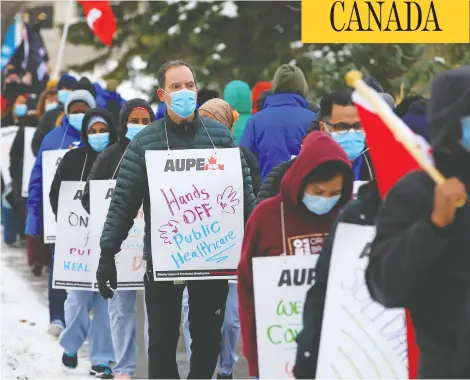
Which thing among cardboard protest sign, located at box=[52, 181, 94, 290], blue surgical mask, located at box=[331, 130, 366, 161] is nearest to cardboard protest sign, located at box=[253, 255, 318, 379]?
blue surgical mask, located at box=[331, 130, 366, 161]

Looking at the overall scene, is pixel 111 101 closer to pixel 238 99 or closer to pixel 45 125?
pixel 45 125

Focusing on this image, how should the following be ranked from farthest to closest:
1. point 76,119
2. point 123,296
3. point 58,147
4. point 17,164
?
1. point 17,164
2. point 58,147
3. point 76,119
4. point 123,296

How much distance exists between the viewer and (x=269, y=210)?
618 cm

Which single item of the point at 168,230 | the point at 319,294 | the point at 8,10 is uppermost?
the point at 8,10

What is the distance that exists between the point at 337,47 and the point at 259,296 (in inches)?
445

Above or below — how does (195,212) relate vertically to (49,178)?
below

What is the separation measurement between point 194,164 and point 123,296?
1.99 meters

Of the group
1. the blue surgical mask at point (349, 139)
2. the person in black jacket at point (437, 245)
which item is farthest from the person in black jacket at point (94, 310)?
the person in black jacket at point (437, 245)

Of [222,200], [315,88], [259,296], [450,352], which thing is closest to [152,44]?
[315,88]

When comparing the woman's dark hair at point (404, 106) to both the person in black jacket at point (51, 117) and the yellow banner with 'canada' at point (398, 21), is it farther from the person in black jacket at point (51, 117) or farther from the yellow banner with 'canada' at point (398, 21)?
the person in black jacket at point (51, 117)

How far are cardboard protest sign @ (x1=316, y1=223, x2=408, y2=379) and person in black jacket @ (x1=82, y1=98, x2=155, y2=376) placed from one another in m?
4.30

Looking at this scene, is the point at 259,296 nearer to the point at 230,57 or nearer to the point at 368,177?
the point at 368,177

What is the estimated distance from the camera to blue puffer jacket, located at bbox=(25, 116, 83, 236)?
11656 millimetres

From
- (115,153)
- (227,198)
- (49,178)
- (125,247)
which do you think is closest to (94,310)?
(125,247)
